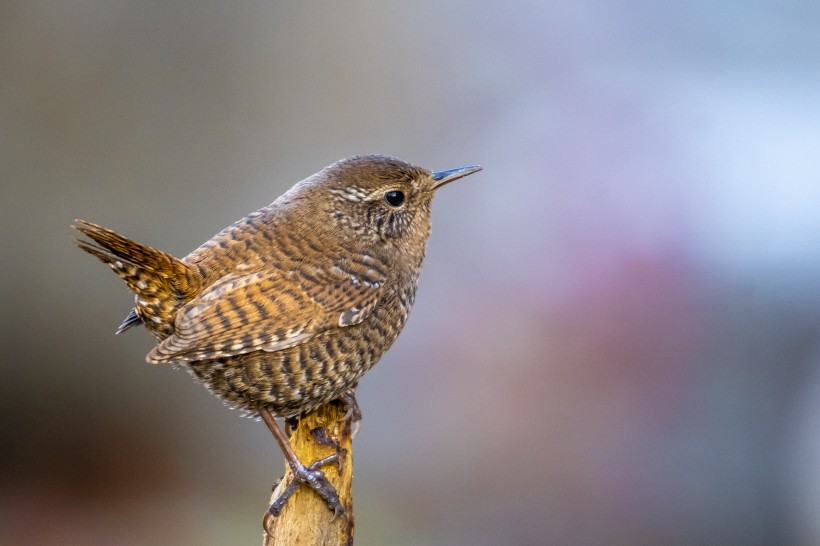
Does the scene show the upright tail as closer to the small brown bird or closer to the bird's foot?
the small brown bird

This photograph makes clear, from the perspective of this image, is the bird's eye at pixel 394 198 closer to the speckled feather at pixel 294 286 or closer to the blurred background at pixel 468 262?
the speckled feather at pixel 294 286

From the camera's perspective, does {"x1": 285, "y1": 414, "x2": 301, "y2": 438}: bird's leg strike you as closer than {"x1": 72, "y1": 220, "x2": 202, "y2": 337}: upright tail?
No

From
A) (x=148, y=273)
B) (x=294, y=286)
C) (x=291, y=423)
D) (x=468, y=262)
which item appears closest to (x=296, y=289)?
(x=294, y=286)

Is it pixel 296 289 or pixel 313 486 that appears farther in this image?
pixel 296 289

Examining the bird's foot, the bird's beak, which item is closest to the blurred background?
the bird's beak

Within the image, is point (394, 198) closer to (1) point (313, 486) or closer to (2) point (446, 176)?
(2) point (446, 176)
